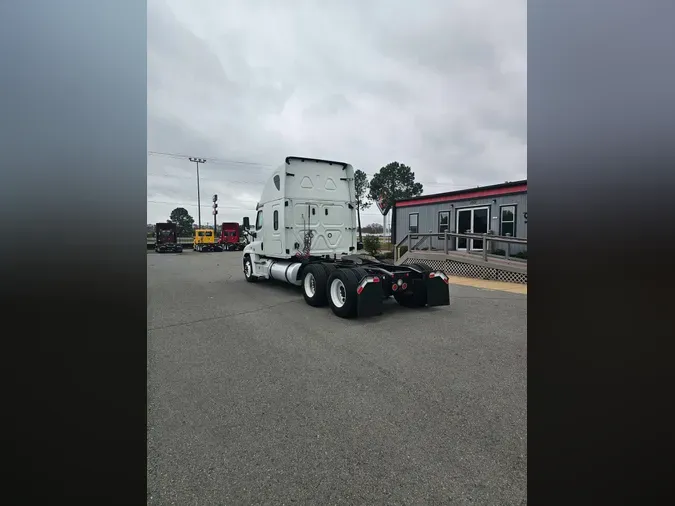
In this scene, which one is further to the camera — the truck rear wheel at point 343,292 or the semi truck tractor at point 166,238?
the semi truck tractor at point 166,238

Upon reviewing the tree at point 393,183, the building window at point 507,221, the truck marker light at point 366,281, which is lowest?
the truck marker light at point 366,281

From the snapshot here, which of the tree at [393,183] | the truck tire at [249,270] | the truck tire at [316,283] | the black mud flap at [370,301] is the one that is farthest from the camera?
the tree at [393,183]

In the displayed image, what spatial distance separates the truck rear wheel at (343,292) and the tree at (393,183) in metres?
45.8

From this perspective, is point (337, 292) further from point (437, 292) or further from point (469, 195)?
point (469, 195)

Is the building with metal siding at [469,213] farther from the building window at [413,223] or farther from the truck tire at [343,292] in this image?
the truck tire at [343,292]

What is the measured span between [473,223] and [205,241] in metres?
26.3

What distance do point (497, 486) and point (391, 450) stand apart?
2.09 ft

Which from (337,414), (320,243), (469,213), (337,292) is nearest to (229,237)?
(469,213)

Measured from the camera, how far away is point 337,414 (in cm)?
272

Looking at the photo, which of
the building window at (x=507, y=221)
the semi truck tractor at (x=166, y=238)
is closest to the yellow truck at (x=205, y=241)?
the semi truck tractor at (x=166, y=238)

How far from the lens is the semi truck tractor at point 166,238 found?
3017 centimetres
